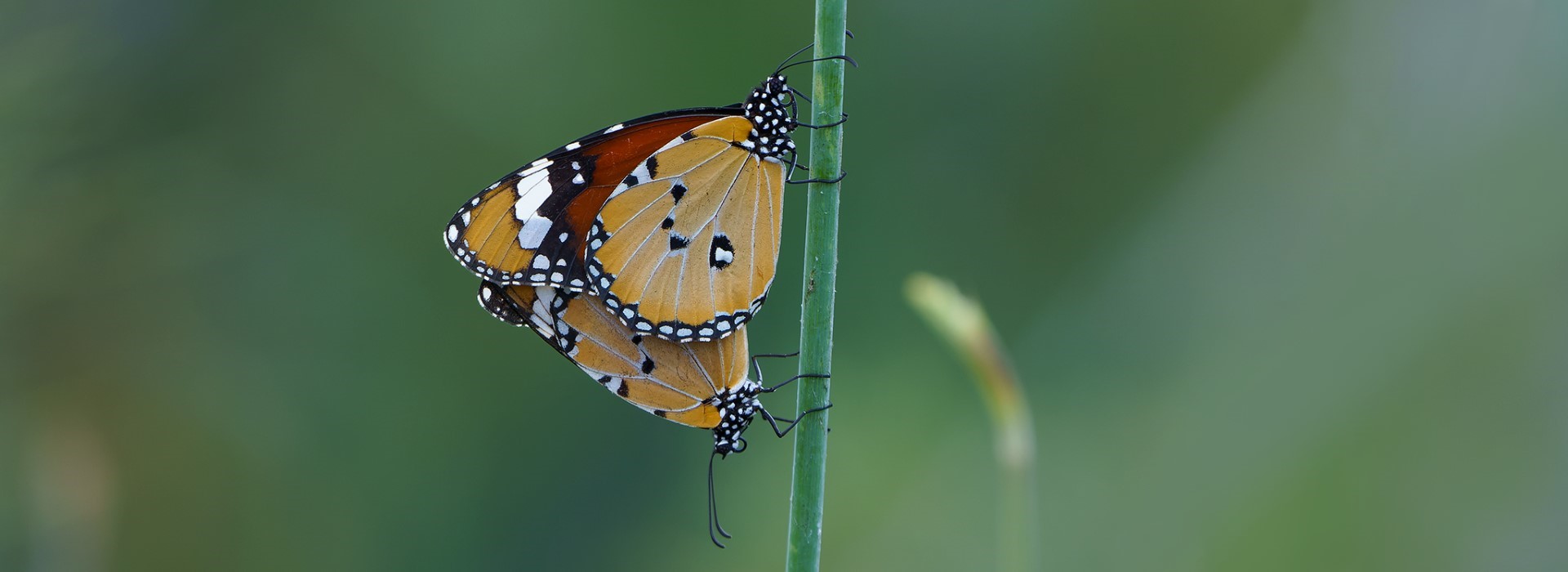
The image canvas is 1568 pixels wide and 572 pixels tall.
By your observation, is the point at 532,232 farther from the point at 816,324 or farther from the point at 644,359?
the point at 816,324

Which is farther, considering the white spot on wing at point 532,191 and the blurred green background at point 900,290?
the blurred green background at point 900,290

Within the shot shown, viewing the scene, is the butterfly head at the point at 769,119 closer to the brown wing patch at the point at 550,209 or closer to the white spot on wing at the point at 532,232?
the brown wing patch at the point at 550,209

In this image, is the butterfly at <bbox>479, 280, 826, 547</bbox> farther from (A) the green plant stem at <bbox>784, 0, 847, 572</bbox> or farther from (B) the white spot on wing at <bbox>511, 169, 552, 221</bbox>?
(A) the green plant stem at <bbox>784, 0, 847, 572</bbox>

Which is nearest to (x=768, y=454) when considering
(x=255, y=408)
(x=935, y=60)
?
(x=935, y=60)

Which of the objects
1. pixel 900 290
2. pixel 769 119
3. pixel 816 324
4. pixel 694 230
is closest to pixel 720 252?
pixel 694 230

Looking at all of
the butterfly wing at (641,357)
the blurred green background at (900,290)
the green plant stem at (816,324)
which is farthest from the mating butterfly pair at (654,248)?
the blurred green background at (900,290)

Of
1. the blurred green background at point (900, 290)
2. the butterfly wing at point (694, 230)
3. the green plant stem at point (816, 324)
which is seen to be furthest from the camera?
the blurred green background at point (900, 290)

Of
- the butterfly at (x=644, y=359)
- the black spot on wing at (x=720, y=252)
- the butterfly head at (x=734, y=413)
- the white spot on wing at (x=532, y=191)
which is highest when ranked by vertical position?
the white spot on wing at (x=532, y=191)
